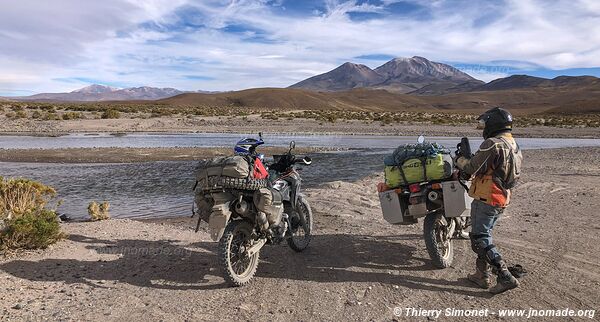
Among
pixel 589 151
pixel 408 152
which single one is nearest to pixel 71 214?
pixel 408 152

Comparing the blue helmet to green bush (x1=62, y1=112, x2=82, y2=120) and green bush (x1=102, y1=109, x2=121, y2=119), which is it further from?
green bush (x1=102, y1=109, x2=121, y2=119)

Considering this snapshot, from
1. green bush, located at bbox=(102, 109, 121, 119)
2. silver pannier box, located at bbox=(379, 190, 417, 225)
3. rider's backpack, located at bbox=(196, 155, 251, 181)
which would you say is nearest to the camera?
rider's backpack, located at bbox=(196, 155, 251, 181)

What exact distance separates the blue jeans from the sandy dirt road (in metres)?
0.47

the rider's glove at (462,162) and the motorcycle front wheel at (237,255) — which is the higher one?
the rider's glove at (462,162)

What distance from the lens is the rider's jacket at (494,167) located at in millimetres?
5020

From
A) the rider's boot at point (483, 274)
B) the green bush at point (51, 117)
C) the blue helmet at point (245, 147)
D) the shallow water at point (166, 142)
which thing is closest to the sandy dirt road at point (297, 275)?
the rider's boot at point (483, 274)

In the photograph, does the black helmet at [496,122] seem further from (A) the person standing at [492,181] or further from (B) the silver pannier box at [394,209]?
(B) the silver pannier box at [394,209]

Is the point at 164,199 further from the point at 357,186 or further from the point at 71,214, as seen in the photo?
the point at 357,186

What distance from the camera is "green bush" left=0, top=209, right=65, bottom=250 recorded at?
21.0 ft

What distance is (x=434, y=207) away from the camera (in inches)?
241

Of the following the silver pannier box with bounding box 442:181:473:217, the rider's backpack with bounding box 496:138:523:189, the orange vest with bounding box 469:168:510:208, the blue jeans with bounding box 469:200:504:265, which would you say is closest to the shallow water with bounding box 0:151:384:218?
the silver pannier box with bounding box 442:181:473:217

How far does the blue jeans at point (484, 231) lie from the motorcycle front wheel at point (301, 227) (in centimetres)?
262

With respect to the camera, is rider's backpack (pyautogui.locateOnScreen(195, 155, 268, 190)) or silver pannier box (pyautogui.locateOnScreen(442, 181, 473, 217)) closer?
rider's backpack (pyautogui.locateOnScreen(195, 155, 268, 190))

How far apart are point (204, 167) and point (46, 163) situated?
17.3 metres
